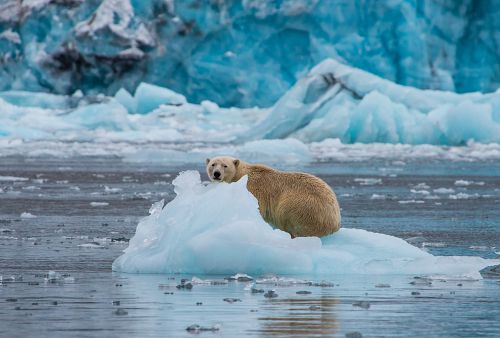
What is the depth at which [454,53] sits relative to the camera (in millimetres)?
30547

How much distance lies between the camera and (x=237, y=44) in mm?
32281

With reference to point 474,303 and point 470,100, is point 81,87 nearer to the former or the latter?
point 470,100

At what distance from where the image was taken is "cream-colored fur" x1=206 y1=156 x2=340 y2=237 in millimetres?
6531

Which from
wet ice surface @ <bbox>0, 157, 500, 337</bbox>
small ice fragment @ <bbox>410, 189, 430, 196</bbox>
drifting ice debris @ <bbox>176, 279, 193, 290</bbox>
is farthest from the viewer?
small ice fragment @ <bbox>410, 189, 430, 196</bbox>

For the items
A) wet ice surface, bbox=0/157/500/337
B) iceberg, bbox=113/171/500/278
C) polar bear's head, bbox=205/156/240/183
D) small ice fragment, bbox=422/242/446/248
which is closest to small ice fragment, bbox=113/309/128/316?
wet ice surface, bbox=0/157/500/337

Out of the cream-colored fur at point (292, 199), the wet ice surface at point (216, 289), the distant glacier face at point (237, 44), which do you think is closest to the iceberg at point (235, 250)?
the wet ice surface at point (216, 289)

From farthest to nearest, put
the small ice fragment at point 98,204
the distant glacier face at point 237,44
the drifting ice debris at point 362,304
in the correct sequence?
1. the distant glacier face at point 237,44
2. the small ice fragment at point 98,204
3. the drifting ice debris at point 362,304

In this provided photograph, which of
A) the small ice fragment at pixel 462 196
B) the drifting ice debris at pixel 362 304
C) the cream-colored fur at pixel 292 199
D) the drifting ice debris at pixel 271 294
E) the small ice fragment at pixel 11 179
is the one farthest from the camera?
the small ice fragment at pixel 11 179

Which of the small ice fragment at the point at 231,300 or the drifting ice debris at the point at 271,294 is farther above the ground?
the drifting ice debris at the point at 271,294

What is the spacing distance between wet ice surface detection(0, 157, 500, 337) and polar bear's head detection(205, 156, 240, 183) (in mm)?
783

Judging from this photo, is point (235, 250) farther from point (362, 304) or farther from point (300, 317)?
point (300, 317)

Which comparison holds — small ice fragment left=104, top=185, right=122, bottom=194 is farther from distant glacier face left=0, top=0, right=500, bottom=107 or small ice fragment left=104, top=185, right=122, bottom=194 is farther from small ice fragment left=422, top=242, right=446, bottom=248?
distant glacier face left=0, top=0, right=500, bottom=107

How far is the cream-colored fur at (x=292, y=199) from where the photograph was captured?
257 inches

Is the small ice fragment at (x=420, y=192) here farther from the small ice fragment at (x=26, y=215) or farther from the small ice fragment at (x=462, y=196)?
the small ice fragment at (x=26, y=215)
